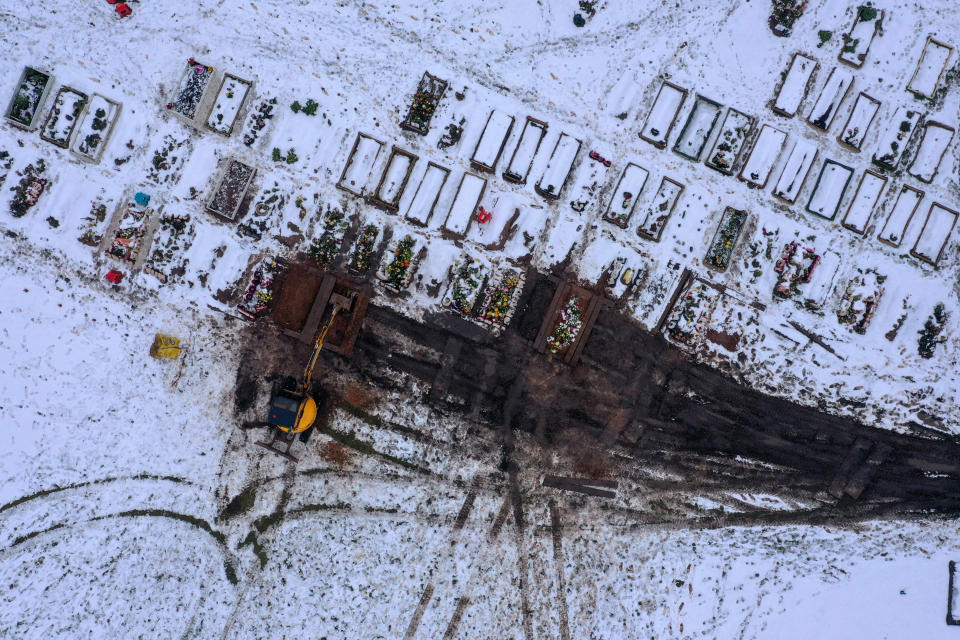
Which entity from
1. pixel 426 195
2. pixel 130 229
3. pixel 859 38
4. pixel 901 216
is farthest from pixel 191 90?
pixel 901 216

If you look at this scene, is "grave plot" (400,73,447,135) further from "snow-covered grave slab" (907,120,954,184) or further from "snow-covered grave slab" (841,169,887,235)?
"snow-covered grave slab" (907,120,954,184)

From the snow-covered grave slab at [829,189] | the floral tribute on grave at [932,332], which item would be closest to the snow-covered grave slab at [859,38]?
the snow-covered grave slab at [829,189]

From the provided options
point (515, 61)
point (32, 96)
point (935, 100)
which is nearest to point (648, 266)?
point (515, 61)

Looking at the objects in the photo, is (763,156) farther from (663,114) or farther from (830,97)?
(663,114)

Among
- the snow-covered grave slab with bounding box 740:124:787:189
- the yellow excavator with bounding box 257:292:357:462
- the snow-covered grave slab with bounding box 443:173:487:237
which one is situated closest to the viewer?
the yellow excavator with bounding box 257:292:357:462

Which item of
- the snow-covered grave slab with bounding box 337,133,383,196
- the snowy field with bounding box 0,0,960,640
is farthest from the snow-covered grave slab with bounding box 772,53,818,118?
the snow-covered grave slab with bounding box 337,133,383,196

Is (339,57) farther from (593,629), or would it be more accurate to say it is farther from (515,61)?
(593,629)
